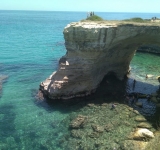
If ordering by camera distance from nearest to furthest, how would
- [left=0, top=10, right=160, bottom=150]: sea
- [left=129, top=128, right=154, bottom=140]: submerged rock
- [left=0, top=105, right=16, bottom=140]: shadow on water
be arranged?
[left=129, top=128, right=154, bottom=140]: submerged rock < [left=0, top=10, right=160, bottom=150]: sea < [left=0, top=105, right=16, bottom=140]: shadow on water

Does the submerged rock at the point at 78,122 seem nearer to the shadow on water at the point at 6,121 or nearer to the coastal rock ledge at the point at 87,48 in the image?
the coastal rock ledge at the point at 87,48

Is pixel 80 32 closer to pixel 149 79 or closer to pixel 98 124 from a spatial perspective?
Result: pixel 98 124

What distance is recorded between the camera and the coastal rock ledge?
27.8 m

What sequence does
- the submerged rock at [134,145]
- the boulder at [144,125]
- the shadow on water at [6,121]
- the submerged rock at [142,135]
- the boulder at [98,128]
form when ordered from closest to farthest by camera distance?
the submerged rock at [134,145]
the submerged rock at [142,135]
the shadow on water at [6,121]
the boulder at [98,128]
the boulder at [144,125]

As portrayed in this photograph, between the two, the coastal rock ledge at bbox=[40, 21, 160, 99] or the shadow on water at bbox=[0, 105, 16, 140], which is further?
the coastal rock ledge at bbox=[40, 21, 160, 99]

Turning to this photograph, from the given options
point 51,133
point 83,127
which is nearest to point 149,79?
point 83,127

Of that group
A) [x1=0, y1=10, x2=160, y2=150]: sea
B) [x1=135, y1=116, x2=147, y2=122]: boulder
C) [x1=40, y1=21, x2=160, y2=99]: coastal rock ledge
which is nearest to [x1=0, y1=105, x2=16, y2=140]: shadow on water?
[x1=0, y1=10, x2=160, y2=150]: sea

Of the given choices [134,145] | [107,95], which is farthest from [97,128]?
[107,95]

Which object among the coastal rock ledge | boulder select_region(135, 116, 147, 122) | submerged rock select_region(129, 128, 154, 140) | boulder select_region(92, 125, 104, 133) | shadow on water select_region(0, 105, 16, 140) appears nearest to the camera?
submerged rock select_region(129, 128, 154, 140)

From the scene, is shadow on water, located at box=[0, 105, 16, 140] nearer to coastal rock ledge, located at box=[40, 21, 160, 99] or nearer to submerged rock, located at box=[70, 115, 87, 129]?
coastal rock ledge, located at box=[40, 21, 160, 99]

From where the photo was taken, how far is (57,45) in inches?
2621

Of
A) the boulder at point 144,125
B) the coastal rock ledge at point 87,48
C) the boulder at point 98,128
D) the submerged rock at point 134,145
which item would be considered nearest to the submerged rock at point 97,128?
the boulder at point 98,128

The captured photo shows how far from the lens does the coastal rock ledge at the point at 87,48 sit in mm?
27797

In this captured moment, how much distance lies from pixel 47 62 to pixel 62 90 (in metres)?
19.1
